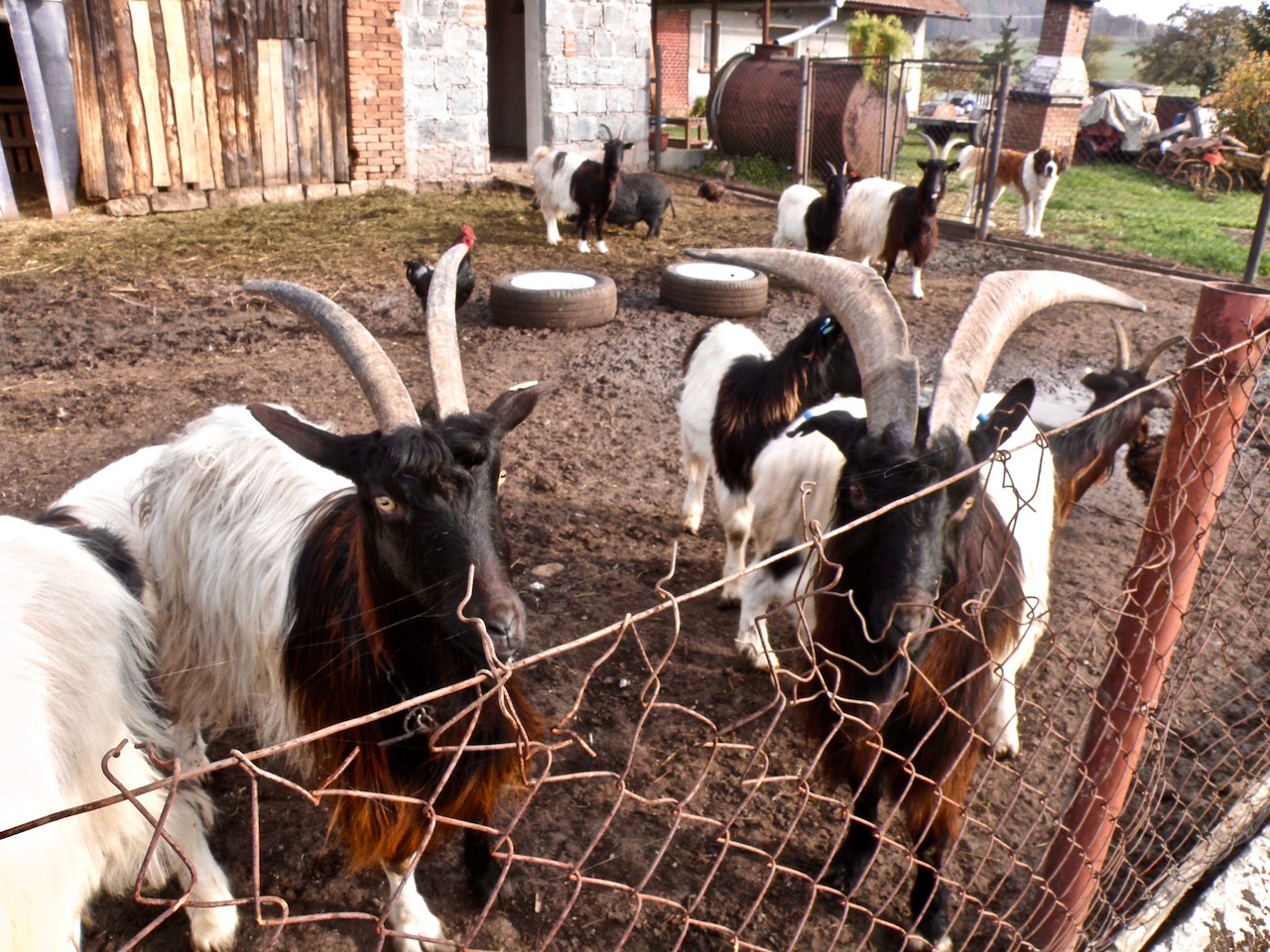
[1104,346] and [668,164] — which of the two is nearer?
[1104,346]

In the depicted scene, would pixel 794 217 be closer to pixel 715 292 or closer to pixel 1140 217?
pixel 715 292

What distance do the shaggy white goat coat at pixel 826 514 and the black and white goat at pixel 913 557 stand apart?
323 mm

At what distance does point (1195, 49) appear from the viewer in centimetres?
3697

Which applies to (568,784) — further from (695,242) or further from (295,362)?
(695,242)

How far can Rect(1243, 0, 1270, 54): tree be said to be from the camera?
75.6 feet

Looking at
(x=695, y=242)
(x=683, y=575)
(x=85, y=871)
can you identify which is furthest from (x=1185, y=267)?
(x=85, y=871)

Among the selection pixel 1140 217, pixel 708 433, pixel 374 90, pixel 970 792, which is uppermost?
pixel 374 90

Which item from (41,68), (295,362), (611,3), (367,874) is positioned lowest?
(367,874)

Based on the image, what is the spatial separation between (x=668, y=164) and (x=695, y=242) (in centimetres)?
639

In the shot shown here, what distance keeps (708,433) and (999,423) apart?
1.92 meters

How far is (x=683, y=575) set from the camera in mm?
4617

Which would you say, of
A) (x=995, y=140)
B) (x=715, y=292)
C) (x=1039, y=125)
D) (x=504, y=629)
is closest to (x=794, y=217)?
(x=995, y=140)

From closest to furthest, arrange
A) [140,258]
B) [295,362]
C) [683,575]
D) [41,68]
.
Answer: [683,575], [295,362], [140,258], [41,68]

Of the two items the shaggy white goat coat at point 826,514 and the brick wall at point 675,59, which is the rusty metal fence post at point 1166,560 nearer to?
the shaggy white goat coat at point 826,514
